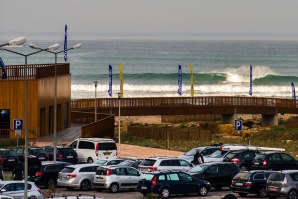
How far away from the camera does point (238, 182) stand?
40.3 m

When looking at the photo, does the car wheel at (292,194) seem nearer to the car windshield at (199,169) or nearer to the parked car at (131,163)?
the car windshield at (199,169)

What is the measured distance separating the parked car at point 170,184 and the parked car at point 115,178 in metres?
1.96

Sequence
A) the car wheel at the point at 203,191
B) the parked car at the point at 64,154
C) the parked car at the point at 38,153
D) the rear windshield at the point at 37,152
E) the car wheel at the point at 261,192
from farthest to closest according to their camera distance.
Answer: the parked car at the point at 64,154
the rear windshield at the point at 37,152
the parked car at the point at 38,153
the car wheel at the point at 203,191
the car wheel at the point at 261,192

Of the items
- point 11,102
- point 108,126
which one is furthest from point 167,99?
point 11,102

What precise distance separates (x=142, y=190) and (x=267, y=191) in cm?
513

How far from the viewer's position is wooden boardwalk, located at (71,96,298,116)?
8288 centimetres

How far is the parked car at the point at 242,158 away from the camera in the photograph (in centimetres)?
4944

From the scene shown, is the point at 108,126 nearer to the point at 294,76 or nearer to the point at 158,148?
the point at 158,148

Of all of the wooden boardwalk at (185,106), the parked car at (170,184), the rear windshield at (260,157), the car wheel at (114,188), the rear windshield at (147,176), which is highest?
the wooden boardwalk at (185,106)

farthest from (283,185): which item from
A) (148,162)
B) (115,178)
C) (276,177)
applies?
(148,162)

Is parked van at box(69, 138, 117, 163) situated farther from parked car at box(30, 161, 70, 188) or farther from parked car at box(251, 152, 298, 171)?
parked car at box(251, 152, 298, 171)

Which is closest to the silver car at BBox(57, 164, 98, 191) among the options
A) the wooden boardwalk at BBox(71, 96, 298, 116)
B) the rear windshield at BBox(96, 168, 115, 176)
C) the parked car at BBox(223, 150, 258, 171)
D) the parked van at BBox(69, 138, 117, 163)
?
the rear windshield at BBox(96, 168, 115, 176)

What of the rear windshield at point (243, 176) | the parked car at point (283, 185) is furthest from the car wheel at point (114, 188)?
the parked car at point (283, 185)

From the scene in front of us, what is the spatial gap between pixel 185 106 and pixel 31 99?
2335 cm
